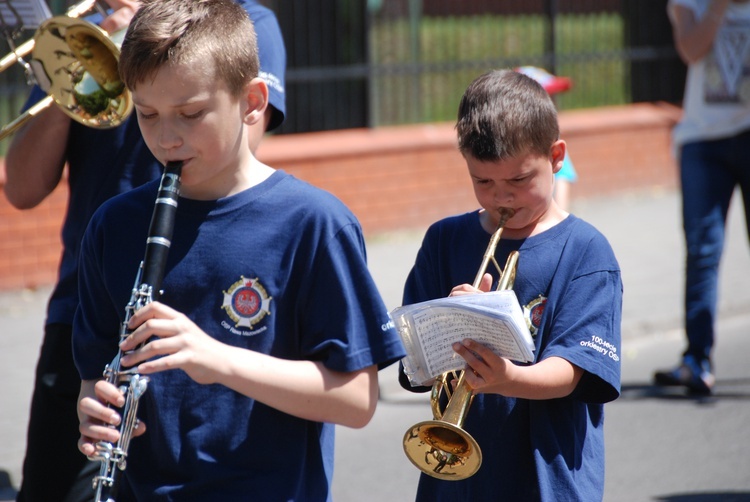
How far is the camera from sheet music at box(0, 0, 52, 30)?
3299 millimetres

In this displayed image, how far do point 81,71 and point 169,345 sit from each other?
142cm

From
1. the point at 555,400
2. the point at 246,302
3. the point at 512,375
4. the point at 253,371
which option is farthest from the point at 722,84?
the point at 253,371

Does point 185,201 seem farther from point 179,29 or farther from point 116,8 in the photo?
point 116,8

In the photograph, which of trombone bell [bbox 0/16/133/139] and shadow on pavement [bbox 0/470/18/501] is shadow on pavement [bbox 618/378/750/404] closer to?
shadow on pavement [bbox 0/470/18/501]

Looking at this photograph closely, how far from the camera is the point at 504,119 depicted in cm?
252

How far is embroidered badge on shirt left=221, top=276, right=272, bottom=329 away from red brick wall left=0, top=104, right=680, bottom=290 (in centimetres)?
551

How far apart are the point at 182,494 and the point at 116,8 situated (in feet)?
4.94

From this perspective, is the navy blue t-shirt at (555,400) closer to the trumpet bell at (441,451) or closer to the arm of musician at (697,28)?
the trumpet bell at (441,451)

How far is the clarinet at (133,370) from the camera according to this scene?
1.98m

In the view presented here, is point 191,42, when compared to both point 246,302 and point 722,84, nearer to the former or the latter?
point 246,302

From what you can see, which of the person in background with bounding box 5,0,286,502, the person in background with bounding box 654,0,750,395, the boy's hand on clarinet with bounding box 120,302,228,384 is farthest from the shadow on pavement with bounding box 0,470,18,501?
the person in background with bounding box 654,0,750,395

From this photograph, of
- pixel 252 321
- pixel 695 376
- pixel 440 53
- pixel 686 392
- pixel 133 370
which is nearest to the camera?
pixel 133 370

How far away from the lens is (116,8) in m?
3.02

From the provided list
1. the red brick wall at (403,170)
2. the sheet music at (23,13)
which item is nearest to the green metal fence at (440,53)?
the red brick wall at (403,170)
